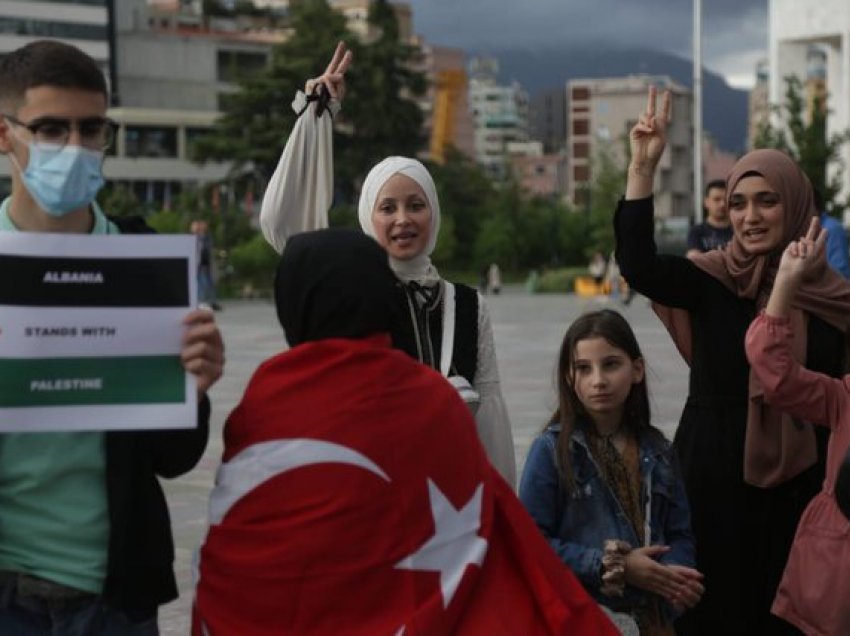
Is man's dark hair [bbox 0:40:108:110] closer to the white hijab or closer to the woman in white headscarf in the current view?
the woman in white headscarf

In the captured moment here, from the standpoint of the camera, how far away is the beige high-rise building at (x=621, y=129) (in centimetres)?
12669

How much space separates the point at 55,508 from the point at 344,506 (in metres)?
0.51

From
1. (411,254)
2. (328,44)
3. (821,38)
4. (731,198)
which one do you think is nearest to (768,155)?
(731,198)

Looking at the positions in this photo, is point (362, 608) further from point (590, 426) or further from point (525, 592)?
point (590, 426)

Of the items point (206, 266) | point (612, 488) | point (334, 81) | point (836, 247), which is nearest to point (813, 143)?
point (206, 266)

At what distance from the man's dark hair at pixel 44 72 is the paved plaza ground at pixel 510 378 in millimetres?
3322

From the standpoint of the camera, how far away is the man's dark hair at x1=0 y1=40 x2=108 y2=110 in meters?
2.87

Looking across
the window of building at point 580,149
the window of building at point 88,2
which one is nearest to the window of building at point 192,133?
the window of building at point 88,2

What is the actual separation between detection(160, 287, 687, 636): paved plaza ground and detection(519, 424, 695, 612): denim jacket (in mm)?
1558

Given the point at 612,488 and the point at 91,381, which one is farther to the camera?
the point at 612,488

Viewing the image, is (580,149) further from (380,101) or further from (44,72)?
(44,72)

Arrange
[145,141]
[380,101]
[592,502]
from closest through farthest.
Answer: [592,502] → [380,101] → [145,141]

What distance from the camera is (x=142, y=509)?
2.93m

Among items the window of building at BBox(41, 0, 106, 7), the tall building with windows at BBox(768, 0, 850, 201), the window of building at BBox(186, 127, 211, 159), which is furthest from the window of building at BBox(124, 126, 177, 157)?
the tall building with windows at BBox(768, 0, 850, 201)
